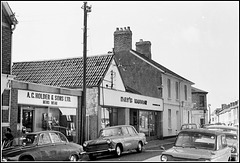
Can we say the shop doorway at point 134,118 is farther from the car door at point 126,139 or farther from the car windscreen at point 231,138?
the car windscreen at point 231,138

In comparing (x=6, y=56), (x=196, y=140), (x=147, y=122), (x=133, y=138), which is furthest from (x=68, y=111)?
(x=147, y=122)

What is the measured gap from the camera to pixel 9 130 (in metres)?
13.9

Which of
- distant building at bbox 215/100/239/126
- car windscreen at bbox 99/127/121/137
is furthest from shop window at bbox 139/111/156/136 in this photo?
distant building at bbox 215/100/239/126

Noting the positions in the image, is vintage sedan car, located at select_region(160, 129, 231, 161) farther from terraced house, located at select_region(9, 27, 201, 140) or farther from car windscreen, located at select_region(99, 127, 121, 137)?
terraced house, located at select_region(9, 27, 201, 140)

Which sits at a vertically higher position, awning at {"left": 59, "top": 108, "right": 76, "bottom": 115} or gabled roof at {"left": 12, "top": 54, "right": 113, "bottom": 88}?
gabled roof at {"left": 12, "top": 54, "right": 113, "bottom": 88}

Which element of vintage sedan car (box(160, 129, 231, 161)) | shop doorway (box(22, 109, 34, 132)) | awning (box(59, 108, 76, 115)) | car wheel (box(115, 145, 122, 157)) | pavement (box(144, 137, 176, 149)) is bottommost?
pavement (box(144, 137, 176, 149))

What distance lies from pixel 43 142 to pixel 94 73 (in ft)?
35.8

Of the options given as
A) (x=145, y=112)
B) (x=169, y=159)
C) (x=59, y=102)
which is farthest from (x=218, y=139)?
(x=145, y=112)

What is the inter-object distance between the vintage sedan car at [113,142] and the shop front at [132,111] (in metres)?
3.96

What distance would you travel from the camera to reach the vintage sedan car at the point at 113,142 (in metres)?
15.1

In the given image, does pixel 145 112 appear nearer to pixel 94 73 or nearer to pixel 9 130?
pixel 94 73

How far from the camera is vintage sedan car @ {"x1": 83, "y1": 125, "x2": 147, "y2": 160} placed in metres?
15.1

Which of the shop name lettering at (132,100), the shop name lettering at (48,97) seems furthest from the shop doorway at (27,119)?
the shop name lettering at (132,100)

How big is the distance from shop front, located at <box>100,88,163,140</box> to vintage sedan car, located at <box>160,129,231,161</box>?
10.8m
